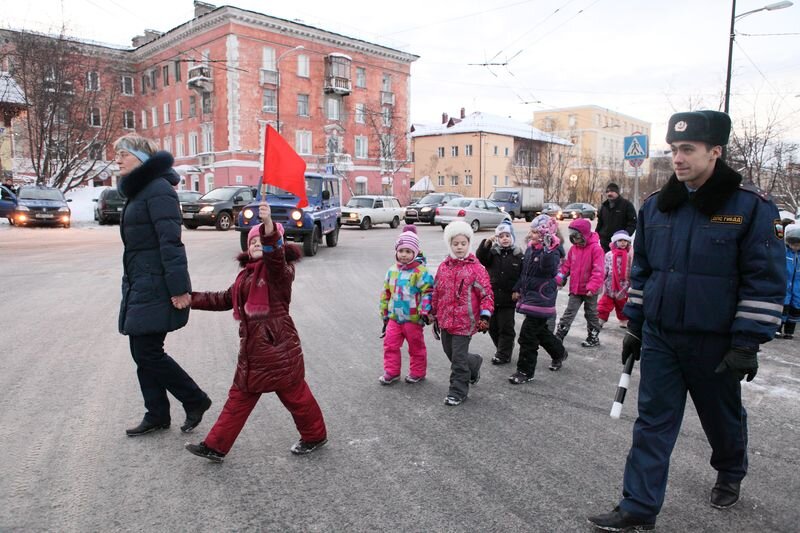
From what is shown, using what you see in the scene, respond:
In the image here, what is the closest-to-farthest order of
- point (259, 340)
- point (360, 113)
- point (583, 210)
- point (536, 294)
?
point (259, 340), point (536, 294), point (583, 210), point (360, 113)

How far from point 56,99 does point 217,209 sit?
13.6 m

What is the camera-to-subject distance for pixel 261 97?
4662cm

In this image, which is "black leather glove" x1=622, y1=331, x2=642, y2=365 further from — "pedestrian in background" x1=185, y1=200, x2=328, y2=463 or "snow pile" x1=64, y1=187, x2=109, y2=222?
"snow pile" x1=64, y1=187, x2=109, y2=222

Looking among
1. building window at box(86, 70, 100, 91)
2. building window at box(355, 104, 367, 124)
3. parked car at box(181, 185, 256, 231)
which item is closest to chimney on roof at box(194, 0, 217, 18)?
building window at box(355, 104, 367, 124)

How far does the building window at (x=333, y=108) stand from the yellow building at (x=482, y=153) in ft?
69.6

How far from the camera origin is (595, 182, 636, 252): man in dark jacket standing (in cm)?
916

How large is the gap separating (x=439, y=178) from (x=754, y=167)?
182 feet

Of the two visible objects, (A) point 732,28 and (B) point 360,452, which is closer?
(B) point 360,452

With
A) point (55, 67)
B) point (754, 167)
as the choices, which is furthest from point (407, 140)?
point (754, 167)

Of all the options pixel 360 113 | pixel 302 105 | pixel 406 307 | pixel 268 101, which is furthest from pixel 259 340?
pixel 360 113

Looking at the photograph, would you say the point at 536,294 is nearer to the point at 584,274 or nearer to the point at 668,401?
the point at 584,274

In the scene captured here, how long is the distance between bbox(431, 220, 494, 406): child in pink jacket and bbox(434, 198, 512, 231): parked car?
21.3 m

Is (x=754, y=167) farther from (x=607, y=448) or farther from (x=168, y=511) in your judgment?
(x=168, y=511)

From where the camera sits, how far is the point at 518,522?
3000 mm
